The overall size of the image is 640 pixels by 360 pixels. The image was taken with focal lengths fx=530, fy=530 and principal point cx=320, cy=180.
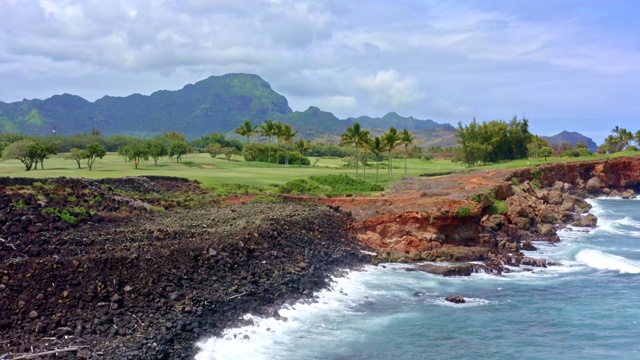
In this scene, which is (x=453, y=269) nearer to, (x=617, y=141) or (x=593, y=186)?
(x=593, y=186)

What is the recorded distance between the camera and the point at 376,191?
45.3 meters

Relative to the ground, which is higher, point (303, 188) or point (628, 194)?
point (303, 188)

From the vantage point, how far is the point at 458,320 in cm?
1794

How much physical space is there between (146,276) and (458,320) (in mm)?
10372

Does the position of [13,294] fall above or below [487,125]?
below

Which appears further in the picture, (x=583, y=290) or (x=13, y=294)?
(x=583, y=290)

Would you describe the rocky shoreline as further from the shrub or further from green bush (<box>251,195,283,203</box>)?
green bush (<box>251,195,283,203</box>)

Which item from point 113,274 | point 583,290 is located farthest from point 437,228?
point 113,274

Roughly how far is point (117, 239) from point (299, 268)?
753cm

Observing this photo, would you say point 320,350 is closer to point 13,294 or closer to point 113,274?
point 113,274

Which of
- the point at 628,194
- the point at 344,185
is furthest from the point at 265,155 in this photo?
the point at 628,194

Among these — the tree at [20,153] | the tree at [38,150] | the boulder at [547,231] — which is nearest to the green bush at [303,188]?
the boulder at [547,231]

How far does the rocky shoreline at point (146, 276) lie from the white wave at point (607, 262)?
12150 millimetres

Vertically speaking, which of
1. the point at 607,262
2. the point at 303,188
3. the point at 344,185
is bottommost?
the point at 607,262
